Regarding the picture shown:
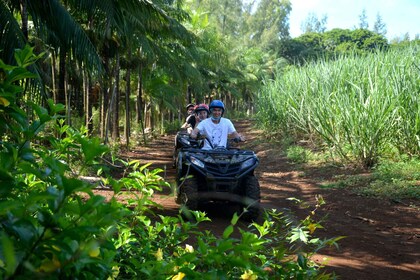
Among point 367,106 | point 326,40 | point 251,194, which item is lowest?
point 251,194

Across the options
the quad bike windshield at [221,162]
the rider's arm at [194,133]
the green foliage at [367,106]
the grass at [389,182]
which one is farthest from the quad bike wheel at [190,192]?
the green foliage at [367,106]

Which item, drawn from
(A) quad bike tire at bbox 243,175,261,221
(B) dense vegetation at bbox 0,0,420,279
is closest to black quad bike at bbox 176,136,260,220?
(A) quad bike tire at bbox 243,175,261,221

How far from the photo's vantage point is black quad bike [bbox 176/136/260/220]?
5758 mm

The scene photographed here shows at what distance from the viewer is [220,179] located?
5.76 metres

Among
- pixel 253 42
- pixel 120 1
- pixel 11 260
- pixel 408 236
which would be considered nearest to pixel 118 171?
pixel 120 1

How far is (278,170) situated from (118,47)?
5.71 meters

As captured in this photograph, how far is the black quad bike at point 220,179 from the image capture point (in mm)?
5758

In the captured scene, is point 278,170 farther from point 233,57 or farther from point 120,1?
point 233,57

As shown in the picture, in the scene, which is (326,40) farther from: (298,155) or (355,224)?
(355,224)

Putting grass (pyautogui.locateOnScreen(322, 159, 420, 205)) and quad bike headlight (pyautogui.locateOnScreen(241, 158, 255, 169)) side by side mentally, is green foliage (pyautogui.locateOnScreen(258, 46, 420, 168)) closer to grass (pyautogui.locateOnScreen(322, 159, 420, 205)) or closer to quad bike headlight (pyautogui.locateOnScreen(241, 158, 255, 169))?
grass (pyautogui.locateOnScreen(322, 159, 420, 205))

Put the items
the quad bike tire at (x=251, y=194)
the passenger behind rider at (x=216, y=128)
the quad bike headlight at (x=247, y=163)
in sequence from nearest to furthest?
the quad bike tire at (x=251, y=194), the quad bike headlight at (x=247, y=163), the passenger behind rider at (x=216, y=128)

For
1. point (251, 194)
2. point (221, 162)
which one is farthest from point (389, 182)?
point (221, 162)

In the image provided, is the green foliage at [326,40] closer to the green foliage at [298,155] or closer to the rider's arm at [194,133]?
the green foliage at [298,155]

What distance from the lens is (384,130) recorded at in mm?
8750
